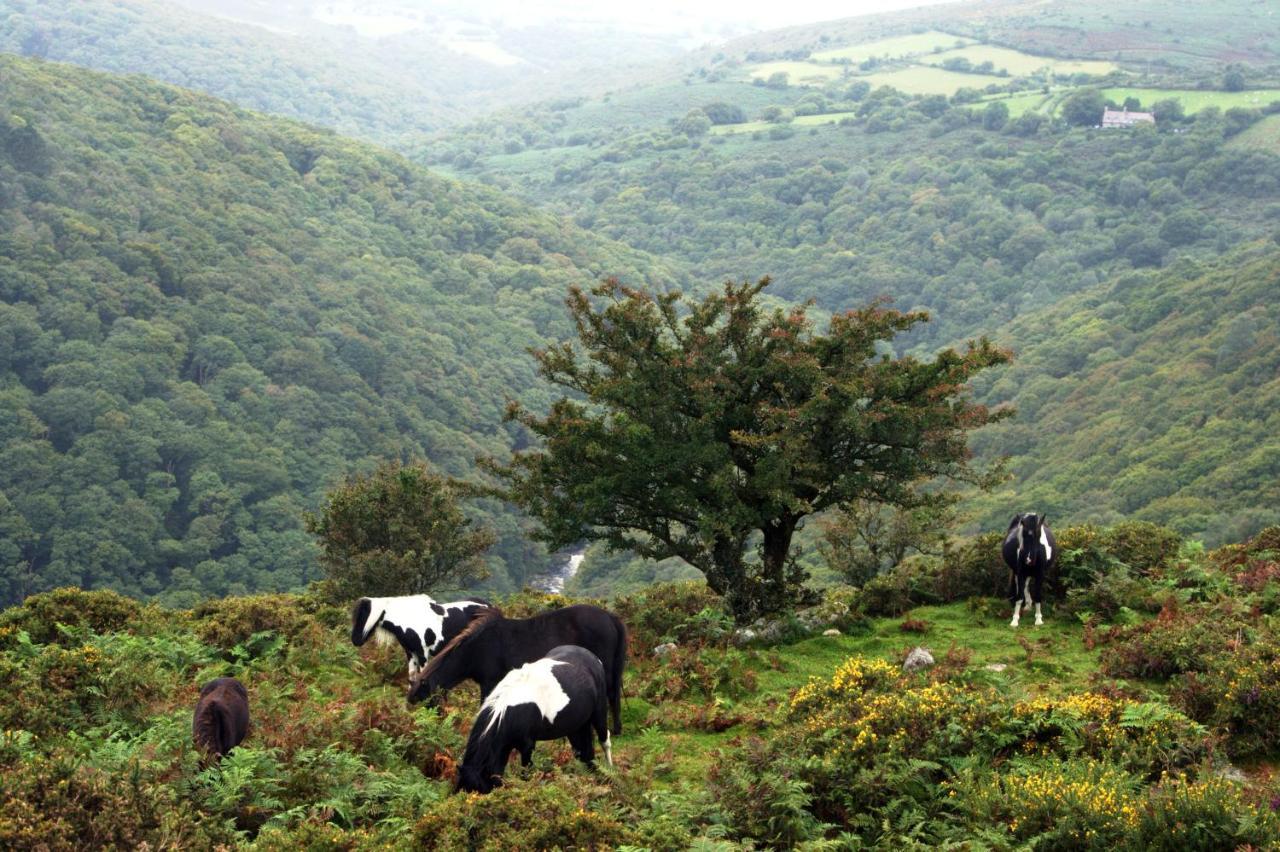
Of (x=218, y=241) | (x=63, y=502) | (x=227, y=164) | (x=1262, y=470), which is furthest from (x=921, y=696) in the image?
(x=227, y=164)

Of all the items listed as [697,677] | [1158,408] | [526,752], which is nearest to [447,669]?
[526,752]

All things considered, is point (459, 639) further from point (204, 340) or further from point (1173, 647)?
point (204, 340)

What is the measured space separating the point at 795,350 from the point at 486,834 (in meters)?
13.3

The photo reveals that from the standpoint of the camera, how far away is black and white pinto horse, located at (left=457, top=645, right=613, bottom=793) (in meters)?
10.9

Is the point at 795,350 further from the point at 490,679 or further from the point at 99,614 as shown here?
the point at 99,614

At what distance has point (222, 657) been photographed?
17.4 metres

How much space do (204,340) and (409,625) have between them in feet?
362

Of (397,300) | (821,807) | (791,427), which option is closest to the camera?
(821,807)

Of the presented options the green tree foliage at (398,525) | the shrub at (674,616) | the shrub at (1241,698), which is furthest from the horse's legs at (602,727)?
the green tree foliage at (398,525)

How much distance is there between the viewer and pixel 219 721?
1167 cm

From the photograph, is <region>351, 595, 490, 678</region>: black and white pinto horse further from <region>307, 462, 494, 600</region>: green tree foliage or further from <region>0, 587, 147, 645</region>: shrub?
<region>307, 462, 494, 600</region>: green tree foliage

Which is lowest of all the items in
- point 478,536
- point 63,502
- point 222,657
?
point 63,502

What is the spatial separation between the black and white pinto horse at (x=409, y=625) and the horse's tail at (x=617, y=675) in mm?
2478

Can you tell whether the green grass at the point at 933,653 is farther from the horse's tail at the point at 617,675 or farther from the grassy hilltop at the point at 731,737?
the horse's tail at the point at 617,675
